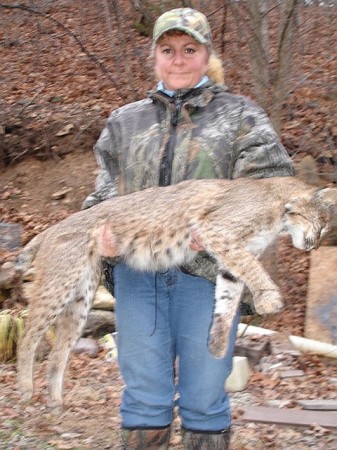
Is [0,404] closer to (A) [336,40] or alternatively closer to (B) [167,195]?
(B) [167,195]

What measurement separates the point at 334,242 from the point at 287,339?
2.10 m

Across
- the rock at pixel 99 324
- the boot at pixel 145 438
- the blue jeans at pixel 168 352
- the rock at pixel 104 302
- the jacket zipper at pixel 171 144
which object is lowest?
the rock at pixel 99 324

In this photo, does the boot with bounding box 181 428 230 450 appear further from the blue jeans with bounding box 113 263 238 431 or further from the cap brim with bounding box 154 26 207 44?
the cap brim with bounding box 154 26 207 44

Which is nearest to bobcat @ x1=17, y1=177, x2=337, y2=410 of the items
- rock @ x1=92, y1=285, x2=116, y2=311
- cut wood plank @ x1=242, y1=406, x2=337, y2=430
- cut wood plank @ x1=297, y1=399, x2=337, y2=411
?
cut wood plank @ x1=242, y1=406, x2=337, y2=430

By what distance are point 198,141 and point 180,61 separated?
15.3 inches

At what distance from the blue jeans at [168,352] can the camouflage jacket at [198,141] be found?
0.16 meters

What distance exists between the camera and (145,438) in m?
3.85

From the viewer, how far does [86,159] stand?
37.8 feet

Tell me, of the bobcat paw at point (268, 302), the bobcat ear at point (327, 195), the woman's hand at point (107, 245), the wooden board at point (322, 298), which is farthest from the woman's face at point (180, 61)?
the wooden board at point (322, 298)

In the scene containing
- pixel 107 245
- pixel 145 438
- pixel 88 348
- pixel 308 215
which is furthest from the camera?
pixel 88 348

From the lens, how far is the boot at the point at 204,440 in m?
3.80

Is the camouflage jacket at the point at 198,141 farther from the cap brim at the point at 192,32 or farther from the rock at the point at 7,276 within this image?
the rock at the point at 7,276

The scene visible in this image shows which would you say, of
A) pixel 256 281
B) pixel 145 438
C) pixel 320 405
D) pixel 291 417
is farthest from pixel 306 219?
pixel 320 405

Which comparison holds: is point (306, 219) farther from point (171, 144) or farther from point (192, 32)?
point (192, 32)
